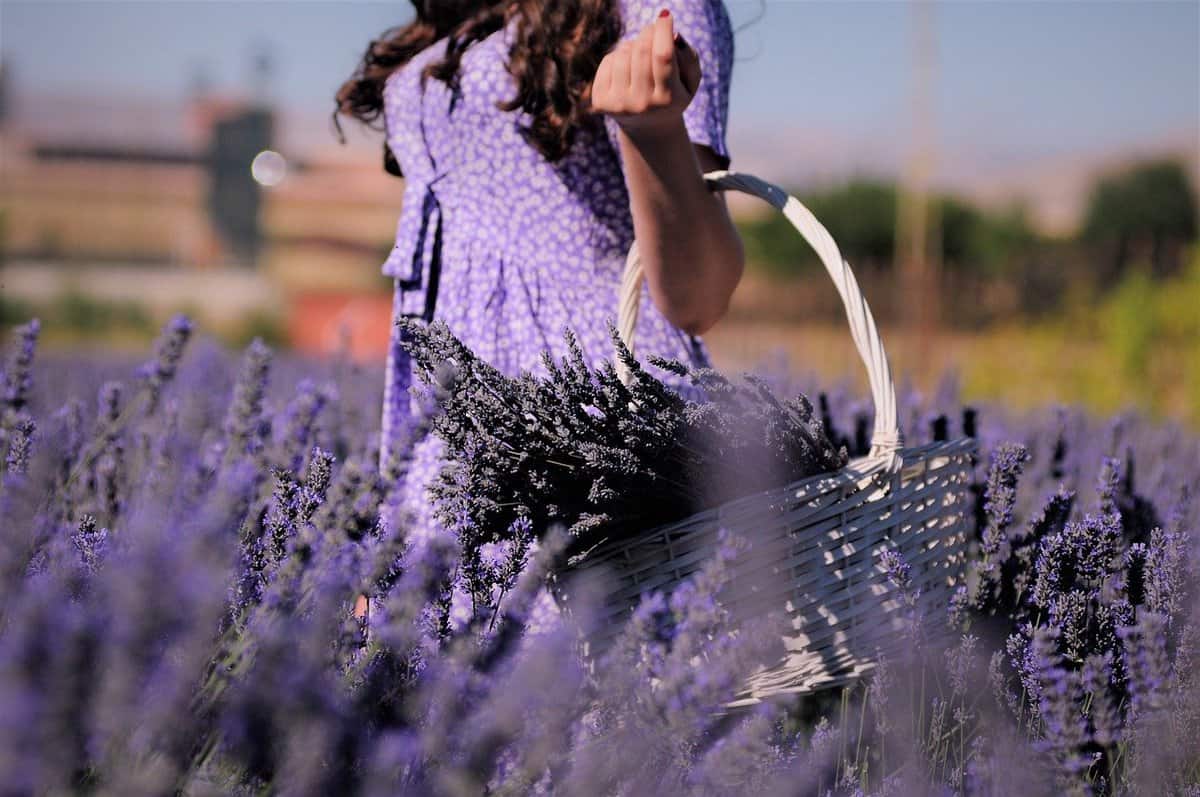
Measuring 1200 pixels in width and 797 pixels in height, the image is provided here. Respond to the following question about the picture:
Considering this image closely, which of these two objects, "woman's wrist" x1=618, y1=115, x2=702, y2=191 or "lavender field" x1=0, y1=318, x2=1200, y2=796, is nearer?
"lavender field" x1=0, y1=318, x2=1200, y2=796

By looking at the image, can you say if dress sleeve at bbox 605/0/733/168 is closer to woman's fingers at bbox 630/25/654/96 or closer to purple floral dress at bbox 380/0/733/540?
purple floral dress at bbox 380/0/733/540

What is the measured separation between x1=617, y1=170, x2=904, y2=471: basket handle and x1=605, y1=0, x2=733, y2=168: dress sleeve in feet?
0.53

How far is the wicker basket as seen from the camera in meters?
1.28

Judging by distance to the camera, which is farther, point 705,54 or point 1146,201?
point 1146,201

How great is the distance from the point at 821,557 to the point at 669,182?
0.51 m

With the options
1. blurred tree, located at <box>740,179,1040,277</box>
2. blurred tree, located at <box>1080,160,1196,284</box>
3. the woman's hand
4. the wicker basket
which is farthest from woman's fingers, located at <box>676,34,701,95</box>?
blurred tree, located at <box>1080,160,1196,284</box>

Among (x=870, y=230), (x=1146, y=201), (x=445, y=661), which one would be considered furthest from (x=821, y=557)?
(x=1146, y=201)

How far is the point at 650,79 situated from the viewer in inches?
49.6

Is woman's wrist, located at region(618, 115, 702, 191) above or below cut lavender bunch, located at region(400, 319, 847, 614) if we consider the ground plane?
above

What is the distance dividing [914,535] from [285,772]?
881mm

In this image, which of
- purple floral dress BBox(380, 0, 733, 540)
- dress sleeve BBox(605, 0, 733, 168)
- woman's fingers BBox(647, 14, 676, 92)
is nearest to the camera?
woman's fingers BBox(647, 14, 676, 92)

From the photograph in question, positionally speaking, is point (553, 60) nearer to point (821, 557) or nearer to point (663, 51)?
point (663, 51)

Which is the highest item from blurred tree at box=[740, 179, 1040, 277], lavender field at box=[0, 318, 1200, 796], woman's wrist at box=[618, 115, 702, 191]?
blurred tree at box=[740, 179, 1040, 277]

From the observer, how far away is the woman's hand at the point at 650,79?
1.24 metres
